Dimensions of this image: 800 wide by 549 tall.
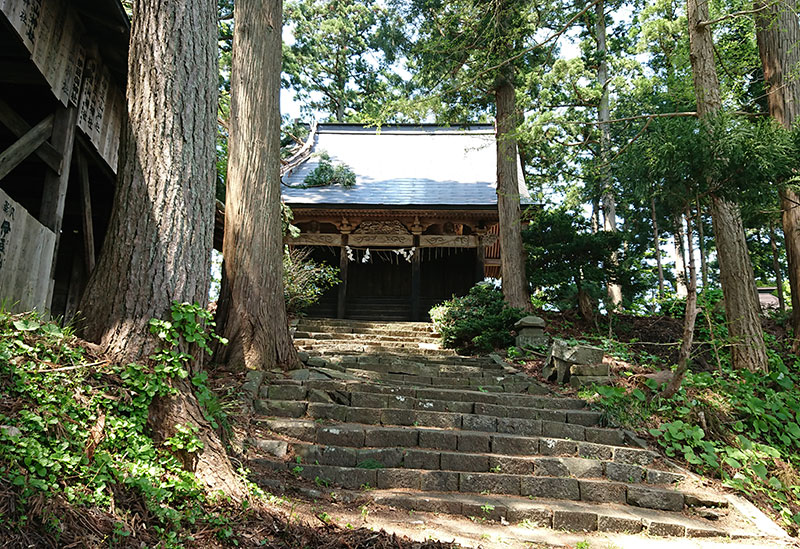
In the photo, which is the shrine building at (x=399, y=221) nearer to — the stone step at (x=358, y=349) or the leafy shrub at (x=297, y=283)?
the leafy shrub at (x=297, y=283)

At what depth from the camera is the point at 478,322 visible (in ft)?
32.1

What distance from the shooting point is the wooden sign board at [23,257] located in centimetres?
455

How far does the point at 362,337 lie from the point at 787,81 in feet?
26.3

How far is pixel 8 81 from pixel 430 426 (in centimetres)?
557

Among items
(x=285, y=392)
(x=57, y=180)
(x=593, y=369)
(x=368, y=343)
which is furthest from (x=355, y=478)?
(x=368, y=343)

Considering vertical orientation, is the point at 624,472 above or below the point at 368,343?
below

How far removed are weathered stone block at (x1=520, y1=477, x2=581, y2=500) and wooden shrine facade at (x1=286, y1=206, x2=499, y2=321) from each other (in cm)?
892

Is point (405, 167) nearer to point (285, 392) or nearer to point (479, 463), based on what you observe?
point (285, 392)

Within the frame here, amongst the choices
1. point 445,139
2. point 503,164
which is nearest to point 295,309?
point 503,164

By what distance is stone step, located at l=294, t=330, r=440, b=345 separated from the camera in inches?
394

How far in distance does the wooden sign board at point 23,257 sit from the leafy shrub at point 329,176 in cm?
899

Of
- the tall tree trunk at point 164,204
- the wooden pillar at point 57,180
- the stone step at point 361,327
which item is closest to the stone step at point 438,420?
the tall tree trunk at point 164,204

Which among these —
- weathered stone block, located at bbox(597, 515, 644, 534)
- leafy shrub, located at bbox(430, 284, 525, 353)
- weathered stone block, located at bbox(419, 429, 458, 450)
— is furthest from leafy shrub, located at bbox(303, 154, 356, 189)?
weathered stone block, located at bbox(597, 515, 644, 534)

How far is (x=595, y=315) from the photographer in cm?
1076
